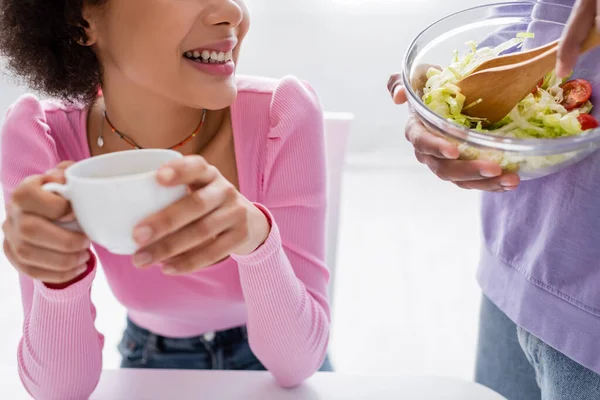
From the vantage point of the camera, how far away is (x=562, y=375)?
0.87m

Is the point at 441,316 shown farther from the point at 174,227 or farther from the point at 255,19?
the point at 174,227

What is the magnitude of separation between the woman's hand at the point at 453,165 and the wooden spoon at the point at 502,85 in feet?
0.27

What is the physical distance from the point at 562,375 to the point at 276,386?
40cm

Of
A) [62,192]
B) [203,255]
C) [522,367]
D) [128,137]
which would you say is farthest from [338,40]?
[62,192]

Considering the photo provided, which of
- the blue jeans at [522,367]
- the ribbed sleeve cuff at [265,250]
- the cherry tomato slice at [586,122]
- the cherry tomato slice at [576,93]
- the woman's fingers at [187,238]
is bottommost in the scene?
the blue jeans at [522,367]

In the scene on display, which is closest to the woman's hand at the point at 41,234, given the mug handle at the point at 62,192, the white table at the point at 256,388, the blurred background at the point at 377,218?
the mug handle at the point at 62,192

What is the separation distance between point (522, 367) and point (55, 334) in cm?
76

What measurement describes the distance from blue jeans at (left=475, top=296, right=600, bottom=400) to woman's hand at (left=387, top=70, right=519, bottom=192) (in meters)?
0.27

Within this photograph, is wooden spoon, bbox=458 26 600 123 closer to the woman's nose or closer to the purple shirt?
the purple shirt

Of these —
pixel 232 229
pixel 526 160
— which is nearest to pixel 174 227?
pixel 232 229

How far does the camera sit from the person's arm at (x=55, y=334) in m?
0.91

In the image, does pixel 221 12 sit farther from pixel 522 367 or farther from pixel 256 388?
pixel 522 367

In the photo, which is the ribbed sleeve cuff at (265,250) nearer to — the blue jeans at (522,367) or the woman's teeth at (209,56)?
the woman's teeth at (209,56)

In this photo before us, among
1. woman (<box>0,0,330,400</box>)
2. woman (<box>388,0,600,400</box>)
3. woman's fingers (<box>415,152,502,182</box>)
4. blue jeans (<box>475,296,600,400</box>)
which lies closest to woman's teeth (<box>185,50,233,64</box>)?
woman (<box>0,0,330,400</box>)
